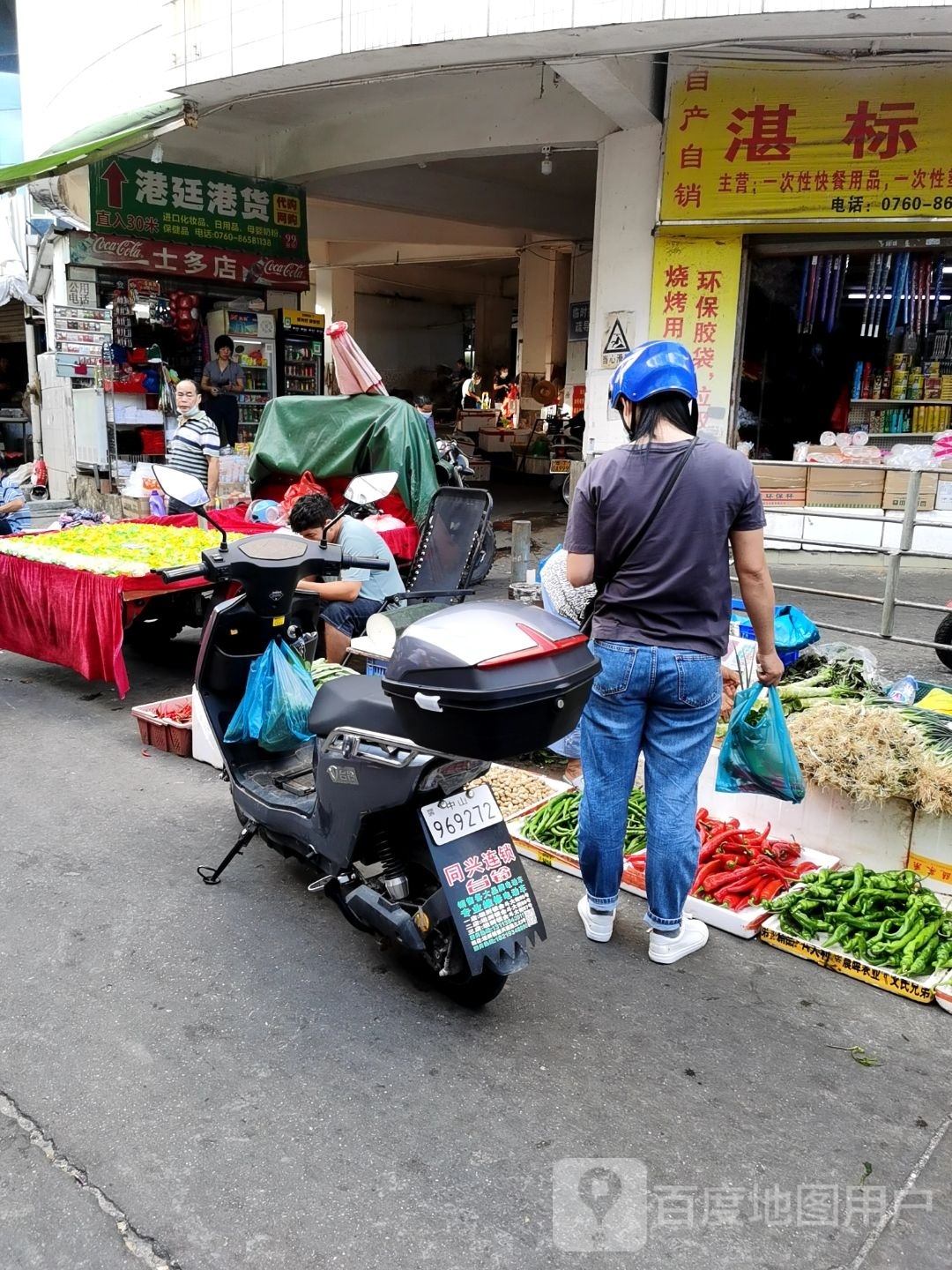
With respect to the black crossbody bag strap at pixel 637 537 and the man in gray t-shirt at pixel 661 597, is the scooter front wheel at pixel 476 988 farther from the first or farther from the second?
the black crossbody bag strap at pixel 637 537

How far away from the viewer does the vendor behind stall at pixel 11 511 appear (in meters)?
7.68

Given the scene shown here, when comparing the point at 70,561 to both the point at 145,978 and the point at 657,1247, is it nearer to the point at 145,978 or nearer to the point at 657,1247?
the point at 145,978

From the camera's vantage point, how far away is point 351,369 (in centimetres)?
943

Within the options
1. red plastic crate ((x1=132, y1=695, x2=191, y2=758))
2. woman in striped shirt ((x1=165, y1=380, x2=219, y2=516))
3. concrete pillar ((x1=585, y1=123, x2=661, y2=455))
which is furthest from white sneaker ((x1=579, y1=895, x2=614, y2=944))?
concrete pillar ((x1=585, y1=123, x2=661, y2=455))

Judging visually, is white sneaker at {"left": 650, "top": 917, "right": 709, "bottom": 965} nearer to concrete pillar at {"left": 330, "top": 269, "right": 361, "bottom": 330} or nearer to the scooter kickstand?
the scooter kickstand

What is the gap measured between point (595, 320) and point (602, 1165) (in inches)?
381

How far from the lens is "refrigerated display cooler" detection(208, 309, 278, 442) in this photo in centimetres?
1366

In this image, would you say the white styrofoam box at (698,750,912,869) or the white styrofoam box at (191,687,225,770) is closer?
the white styrofoam box at (698,750,912,869)

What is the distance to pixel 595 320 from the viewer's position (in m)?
10.8

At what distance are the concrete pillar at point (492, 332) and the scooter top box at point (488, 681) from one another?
23827mm

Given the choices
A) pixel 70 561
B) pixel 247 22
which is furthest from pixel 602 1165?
pixel 247 22

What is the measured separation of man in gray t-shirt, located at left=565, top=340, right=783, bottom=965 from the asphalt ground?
1.67 ft

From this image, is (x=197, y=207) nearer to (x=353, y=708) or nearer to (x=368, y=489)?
(x=368, y=489)

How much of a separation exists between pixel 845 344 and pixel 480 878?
965 centimetres
